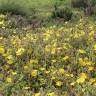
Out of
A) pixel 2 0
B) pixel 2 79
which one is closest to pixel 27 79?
pixel 2 79

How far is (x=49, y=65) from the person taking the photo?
5891 millimetres

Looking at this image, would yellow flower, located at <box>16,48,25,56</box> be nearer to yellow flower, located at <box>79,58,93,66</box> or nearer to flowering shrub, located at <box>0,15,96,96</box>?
flowering shrub, located at <box>0,15,96,96</box>

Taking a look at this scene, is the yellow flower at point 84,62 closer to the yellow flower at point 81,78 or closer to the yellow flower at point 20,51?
the yellow flower at point 81,78

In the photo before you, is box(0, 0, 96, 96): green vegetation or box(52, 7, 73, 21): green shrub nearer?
box(0, 0, 96, 96): green vegetation

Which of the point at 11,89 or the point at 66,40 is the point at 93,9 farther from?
the point at 11,89

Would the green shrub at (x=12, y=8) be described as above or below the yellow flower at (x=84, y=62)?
below

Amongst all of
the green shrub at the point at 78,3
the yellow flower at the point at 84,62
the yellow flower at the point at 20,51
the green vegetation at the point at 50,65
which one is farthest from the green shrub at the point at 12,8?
the yellow flower at the point at 84,62

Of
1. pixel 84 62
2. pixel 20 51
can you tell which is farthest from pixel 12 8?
pixel 84 62

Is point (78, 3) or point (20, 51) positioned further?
point (78, 3)

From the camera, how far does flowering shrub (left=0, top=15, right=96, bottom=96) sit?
16.3 ft

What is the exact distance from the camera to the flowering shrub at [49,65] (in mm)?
4957

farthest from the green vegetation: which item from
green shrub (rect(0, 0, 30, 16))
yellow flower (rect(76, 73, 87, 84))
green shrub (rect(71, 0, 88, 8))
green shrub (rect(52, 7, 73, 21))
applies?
green shrub (rect(71, 0, 88, 8))

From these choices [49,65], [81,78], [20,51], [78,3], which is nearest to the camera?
[81,78]

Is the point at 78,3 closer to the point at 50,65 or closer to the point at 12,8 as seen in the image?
the point at 12,8
